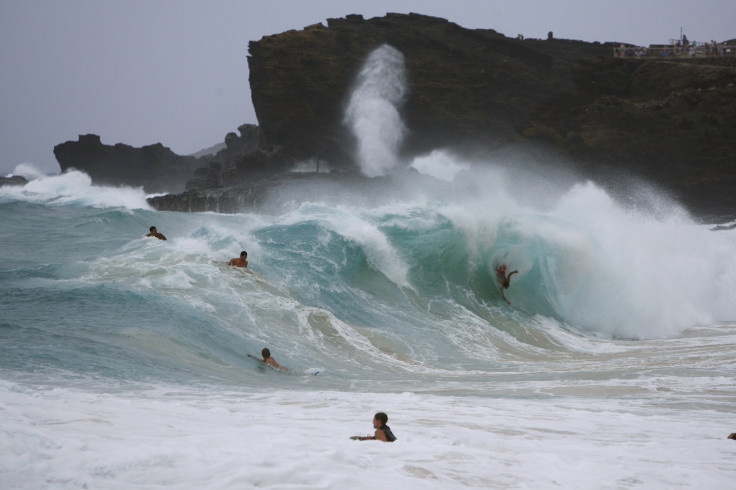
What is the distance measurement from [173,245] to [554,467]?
1100 cm

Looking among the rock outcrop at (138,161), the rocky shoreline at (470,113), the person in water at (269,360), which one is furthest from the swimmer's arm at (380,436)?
the rock outcrop at (138,161)

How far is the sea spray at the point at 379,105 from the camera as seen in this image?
6281 centimetres

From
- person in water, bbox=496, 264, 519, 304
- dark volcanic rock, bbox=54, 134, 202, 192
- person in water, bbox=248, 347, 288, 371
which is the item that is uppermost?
dark volcanic rock, bbox=54, 134, 202, 192

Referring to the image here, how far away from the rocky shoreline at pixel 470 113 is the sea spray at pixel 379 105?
78 cm

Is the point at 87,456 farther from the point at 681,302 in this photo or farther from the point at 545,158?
the point at 545,158

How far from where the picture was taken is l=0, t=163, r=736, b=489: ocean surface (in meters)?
4.29

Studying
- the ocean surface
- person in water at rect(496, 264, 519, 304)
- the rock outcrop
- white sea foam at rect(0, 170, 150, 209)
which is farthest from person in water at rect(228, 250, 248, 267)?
the rock outcrop

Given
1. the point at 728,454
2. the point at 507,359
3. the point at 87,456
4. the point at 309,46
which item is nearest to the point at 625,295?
the point at 507,359

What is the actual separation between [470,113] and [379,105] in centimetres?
847

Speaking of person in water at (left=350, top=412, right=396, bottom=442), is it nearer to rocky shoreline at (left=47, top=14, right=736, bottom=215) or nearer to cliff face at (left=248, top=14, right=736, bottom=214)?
rocky shoreline at (left=47, top=14, right=736, bottom=215)

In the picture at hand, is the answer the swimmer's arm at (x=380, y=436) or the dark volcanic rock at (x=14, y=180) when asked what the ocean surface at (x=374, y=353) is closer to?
the swimmer's arm at (x=380, y=436)

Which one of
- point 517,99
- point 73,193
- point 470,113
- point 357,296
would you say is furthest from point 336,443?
point 517,99

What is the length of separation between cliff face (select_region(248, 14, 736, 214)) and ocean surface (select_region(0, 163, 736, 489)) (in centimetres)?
1815

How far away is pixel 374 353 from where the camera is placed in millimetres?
10594
